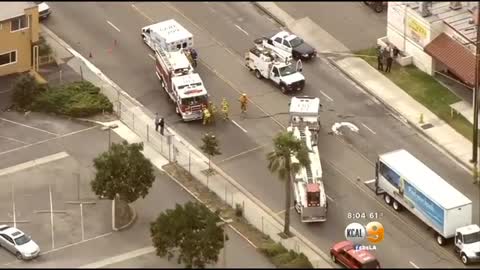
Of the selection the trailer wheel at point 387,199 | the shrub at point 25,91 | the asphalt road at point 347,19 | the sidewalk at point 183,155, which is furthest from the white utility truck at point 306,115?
the shrub at point 25,91

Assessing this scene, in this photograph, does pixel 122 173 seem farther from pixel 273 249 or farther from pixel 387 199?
pixel 387 199

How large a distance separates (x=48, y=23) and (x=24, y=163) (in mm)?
21465

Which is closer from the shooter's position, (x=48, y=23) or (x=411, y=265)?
(x=411, y=265)

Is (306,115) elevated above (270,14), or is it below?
below

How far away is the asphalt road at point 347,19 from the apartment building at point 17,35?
2096 cm

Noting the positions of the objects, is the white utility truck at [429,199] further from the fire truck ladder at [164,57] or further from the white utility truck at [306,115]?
the fire truck ladder at [164,57]

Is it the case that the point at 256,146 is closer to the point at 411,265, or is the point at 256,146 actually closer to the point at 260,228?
the point at 260,228

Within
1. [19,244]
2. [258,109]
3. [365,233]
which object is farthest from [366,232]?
[19,244]

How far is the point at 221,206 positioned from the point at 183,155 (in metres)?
7.07

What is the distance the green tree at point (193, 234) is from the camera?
8381 cm

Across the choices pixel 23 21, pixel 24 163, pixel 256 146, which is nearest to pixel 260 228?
pixel 256 146

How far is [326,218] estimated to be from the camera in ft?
306

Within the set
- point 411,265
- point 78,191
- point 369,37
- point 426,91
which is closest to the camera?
point 411,265

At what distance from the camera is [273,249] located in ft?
291
